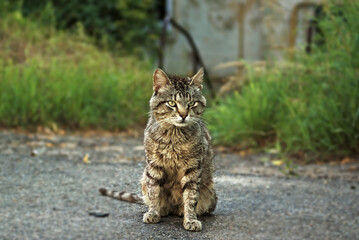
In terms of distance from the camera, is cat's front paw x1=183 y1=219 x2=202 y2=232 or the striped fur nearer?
the striped fur

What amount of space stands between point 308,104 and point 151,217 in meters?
4.35

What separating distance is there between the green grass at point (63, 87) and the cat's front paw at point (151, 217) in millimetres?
3580

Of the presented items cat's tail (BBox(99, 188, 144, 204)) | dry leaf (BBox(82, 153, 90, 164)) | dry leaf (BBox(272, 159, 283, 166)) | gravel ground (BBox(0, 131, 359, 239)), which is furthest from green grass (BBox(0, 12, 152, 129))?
cat's tail (BBox(99, 188, 144, 204))

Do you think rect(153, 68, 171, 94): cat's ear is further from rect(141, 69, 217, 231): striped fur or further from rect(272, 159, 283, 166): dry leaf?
rect(272, 159, 283, 166): dry leaf

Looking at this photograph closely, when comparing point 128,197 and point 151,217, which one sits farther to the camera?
point 128,197

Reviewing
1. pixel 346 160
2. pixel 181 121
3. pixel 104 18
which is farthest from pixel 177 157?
pixel 104 18

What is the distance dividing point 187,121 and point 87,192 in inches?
80.0

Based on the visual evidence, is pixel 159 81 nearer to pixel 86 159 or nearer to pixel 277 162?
pixel 86 159

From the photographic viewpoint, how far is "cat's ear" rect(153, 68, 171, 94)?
2.40 meters

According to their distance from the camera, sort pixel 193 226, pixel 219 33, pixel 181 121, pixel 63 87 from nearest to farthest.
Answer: pixel 181 121, pixel 193 226, pixel 63 87, pixel 219 33

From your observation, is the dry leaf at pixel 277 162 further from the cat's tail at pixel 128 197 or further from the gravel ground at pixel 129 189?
the cat's tail at pixel 128 197

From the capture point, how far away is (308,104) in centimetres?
673

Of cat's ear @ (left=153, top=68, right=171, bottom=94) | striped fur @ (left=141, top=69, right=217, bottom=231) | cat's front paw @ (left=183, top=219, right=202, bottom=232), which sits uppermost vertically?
cat's ear @ (left=153, top=68, right=171, bottom=94)

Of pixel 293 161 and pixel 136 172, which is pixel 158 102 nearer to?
pixel 136 172
